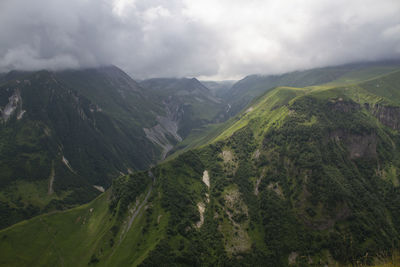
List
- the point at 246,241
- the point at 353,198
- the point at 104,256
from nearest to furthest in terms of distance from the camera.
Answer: the point at 104,256, the point at 246,241, the point at 353,198

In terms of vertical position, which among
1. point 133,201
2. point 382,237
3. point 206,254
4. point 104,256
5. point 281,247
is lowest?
point 382,237

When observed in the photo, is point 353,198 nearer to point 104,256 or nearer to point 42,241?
point 104,256

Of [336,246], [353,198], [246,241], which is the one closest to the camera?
[336,246]

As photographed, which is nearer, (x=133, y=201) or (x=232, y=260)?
(x=232, y=260)

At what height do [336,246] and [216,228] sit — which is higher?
[216,228]

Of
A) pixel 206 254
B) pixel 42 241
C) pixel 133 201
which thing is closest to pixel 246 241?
pixel 206 254

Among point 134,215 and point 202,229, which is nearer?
point 202,229

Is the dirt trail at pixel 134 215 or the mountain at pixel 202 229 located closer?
the mountain at pixel 202 229

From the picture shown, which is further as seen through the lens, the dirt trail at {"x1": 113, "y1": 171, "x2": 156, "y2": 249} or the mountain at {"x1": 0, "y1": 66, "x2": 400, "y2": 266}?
the dirt trail at {"x1": 113, "y1": 171, "x2": 156, "y2": 249}

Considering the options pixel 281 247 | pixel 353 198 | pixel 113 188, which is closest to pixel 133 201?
pixel 113 188

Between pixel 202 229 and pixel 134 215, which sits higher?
pixel 134 215
